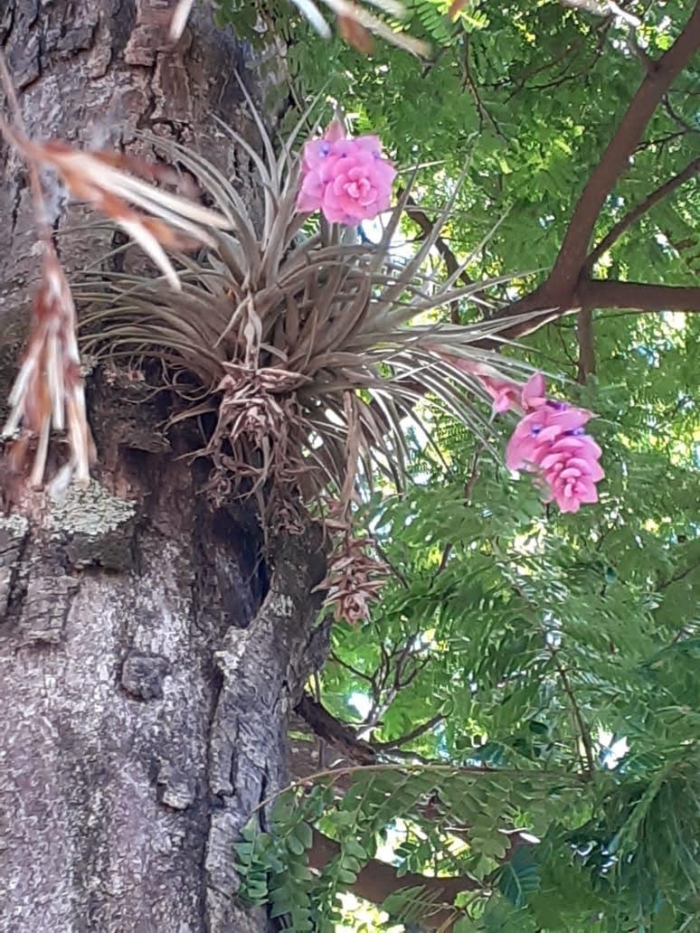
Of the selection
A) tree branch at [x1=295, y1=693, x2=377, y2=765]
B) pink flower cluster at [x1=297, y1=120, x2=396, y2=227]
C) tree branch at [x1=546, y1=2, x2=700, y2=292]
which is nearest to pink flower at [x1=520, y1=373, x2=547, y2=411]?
pink flower cluster at [x1=297, y1=120, x2=396, y2=227]

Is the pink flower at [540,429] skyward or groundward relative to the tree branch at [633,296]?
groundward

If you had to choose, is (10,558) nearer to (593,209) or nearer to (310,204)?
(310,204)

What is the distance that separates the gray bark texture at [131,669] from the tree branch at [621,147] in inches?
26.1

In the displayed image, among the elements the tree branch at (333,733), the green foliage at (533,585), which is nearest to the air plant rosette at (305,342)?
the green foliage at (533,585)

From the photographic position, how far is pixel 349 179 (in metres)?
1.07

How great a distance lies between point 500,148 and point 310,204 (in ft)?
2.68

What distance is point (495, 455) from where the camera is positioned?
1350mm

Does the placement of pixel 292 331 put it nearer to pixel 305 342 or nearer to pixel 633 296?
pixel 305 342

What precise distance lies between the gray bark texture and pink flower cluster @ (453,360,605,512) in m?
0.25

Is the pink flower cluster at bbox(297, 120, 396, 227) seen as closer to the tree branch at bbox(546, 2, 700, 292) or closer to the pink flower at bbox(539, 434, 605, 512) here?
the pink flower at bbox(539, 434, 605, 512)

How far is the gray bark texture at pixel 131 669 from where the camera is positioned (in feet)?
2.89

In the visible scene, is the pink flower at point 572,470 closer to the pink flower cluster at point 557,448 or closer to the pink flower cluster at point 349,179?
the pink flower cluster at point 557,448

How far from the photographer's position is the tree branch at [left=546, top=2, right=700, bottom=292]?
167cm

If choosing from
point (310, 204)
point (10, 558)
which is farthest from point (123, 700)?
point (310, 204)
